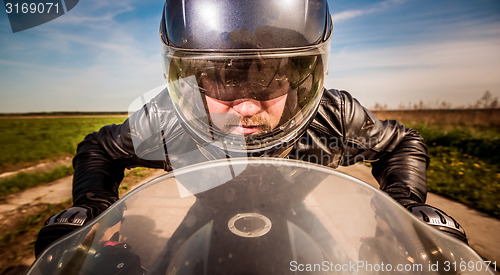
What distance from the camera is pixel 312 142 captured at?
1.61 metres

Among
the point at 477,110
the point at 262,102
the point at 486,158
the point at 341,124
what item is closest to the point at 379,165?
the point at 341,124

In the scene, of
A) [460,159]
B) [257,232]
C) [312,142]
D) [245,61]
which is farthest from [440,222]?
[460,159]

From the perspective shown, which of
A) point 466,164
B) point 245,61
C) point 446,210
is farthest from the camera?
point 466,164

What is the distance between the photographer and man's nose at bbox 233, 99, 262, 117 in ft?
3.39

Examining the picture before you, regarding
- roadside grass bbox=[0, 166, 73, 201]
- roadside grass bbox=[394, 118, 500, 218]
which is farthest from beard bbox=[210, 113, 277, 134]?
roadside grass bbox=[0, 166, 73, 201]

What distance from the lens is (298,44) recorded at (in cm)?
107

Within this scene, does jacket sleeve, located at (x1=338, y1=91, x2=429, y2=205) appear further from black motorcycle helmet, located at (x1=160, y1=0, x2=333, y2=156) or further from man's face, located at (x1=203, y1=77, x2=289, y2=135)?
man's face, located at (x1=203, y1=77, x2=289, y2=135)

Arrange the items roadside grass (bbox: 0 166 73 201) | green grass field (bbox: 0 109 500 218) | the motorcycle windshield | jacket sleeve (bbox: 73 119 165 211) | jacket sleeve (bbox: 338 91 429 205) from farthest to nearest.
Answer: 1. roadside grass (bbox: 0 166 73 201)
2. green grass field (bbox: 0 109 500 218)
3. jacket sleeve (bbox: 338 91 429 205)
4. jacket sleeve (bbox: 73 119 165 211)
5. the motorcycle windshield

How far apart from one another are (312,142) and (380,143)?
422 mm

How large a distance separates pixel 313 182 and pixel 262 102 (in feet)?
1.91

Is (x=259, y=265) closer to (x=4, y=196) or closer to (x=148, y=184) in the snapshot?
(x=148, y=184)

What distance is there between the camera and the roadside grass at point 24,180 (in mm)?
3373

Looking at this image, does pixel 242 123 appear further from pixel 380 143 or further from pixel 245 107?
pixel 380 143

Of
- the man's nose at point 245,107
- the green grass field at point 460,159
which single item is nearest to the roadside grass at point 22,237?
the green grass field at point 460,159
